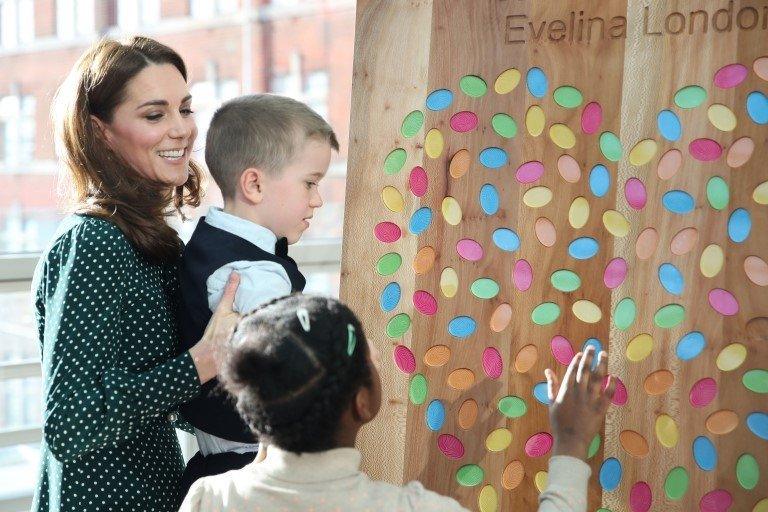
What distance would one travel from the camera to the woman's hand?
156cm

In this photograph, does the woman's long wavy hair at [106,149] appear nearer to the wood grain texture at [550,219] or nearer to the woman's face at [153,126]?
the woman's face at [153,126]

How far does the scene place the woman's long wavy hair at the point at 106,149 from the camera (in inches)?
65.9

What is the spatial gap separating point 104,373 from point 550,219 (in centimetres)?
88

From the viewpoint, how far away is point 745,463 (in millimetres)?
1722

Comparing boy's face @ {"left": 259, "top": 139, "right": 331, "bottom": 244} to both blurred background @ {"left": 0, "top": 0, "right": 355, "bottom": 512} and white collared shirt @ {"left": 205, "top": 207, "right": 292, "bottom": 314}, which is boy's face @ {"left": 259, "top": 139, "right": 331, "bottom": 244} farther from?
blurred background @ {"left": 0, "top": 0, "right": 355, "bottom": 512}

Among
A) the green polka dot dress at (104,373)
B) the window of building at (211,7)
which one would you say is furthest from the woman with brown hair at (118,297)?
the window of building at (211,7)

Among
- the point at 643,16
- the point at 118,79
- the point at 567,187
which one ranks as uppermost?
the point at 643,16

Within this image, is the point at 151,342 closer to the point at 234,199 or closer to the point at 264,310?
the point at 234,199

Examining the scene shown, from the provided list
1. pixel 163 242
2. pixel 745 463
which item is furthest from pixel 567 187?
pixel 163 242

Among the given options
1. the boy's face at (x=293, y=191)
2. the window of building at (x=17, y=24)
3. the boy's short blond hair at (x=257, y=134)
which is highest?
the window of building at (x=17, y=24)

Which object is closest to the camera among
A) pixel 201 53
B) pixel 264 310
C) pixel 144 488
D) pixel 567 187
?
pixel 264 310

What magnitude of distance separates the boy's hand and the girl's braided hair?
385 millimetres

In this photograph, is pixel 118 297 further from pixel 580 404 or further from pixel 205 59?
pixel 205 59

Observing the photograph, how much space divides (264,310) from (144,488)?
0.58 meters
